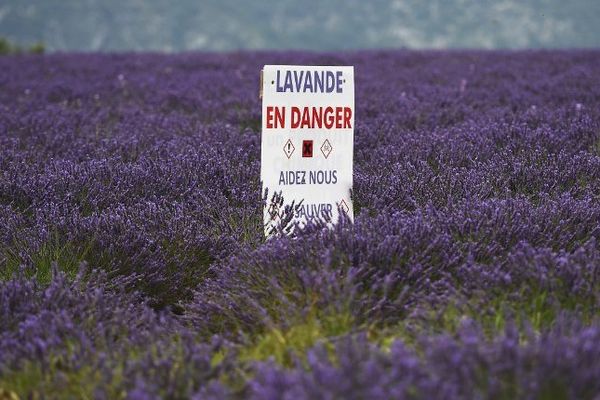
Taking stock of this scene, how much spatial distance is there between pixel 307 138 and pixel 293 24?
160 ft

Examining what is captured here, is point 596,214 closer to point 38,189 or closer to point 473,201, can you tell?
point 473,201

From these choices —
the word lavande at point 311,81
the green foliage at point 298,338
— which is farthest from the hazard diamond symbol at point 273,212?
the green foliage at point 298,338

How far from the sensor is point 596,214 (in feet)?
9.87

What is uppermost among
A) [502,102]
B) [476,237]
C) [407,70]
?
[407,70]

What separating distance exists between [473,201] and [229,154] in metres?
1.60

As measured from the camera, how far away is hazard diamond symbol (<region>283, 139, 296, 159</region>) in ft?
Answer: 11.4

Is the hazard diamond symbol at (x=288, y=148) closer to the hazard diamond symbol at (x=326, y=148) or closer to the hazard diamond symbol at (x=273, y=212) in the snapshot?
the hazard diamond symbol at (x=326, y=148)

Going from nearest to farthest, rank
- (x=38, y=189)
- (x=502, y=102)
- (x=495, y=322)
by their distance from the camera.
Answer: (x=495, y=322) → (x=38, y=189) → (x=502, y=102)

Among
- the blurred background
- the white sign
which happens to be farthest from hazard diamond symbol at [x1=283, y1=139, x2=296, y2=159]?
the blurred background

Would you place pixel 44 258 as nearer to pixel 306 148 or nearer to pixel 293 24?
pixel 306 148

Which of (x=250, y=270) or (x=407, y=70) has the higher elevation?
(x=407, y=70)

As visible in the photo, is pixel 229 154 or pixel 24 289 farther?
pixel 229 154

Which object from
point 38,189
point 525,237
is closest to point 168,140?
point 38,189

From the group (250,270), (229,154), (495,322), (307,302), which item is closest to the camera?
(495,322)
